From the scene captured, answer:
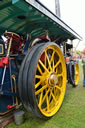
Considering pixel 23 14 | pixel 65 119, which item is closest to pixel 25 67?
pixel 23 14

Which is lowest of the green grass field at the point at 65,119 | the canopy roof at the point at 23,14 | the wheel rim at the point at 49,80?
the green grass field at the point at 65,119

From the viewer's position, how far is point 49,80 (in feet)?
6.55

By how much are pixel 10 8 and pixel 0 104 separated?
1.50 metres

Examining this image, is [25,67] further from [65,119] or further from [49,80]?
[65,119]

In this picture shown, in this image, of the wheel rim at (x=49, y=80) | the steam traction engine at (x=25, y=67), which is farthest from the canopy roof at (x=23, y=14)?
the wheel rim at (x=49, y=80)

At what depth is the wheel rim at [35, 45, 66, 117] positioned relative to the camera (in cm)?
199

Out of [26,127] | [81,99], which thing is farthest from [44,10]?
[81,99]

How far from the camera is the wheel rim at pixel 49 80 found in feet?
6.53

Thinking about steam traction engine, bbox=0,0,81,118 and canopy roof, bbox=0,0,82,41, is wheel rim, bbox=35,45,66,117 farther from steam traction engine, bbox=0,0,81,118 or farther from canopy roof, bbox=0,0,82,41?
canopy roof, bbox=0,0,82,41

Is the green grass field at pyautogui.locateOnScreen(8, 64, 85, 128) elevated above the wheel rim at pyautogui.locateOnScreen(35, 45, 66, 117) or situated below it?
below

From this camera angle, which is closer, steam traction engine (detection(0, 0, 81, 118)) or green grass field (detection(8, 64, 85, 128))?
steam traction engine (detection(0, 0, 81, 118))

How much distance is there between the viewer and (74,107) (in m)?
2.53

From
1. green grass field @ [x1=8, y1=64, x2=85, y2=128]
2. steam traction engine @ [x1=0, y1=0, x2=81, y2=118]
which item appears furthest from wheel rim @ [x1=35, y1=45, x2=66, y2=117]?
green grass field @ [x1=8, y1=64, x2=85, y2=128]

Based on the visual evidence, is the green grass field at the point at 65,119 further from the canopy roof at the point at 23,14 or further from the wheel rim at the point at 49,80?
the canopy roof at the point at 23,14
